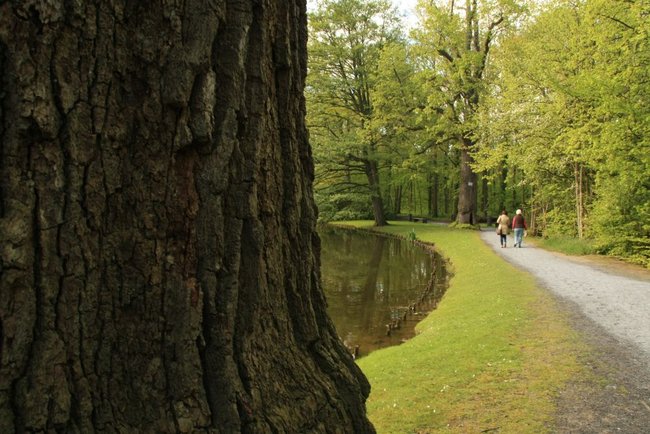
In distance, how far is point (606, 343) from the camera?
302 inches

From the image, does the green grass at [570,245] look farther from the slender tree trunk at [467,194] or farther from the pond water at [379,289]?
the slender tree trunk at [467,194]

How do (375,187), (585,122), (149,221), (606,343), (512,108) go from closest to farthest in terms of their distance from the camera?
(149,221), (606,343), (585,122), (512,108), (375,187)

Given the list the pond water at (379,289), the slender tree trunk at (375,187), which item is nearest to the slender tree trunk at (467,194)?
the pond water at (379,289)

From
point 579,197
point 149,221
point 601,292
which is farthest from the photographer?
point 579,197

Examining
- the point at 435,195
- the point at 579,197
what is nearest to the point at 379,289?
the point at 579,197

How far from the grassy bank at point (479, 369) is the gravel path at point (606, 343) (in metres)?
0.28

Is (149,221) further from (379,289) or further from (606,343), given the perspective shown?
(379,289)

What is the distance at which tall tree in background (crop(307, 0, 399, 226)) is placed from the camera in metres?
31.9

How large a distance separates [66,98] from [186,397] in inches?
51.2

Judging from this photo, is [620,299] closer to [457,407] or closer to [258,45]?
[457,407]

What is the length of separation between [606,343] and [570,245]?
1280 centimetres

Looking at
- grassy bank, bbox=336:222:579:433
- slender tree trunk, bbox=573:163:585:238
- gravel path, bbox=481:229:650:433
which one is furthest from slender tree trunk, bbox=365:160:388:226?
grassy bank, bbox=336:222:579:433

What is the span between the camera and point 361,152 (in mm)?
33688

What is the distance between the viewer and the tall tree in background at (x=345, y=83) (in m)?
31.9
